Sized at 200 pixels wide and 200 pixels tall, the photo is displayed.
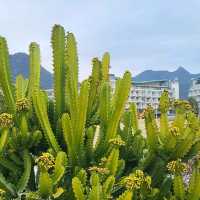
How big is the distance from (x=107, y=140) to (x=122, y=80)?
467 mm

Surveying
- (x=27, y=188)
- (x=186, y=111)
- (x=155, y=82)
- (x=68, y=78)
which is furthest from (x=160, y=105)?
(x=155, y=82)

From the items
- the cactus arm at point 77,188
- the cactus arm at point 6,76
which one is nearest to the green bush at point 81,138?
the cactus arm at point 6,76

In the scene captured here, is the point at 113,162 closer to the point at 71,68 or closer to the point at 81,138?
the point at 81,138

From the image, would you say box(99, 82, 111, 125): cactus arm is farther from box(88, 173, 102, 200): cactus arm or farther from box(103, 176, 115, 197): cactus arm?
box(88, 173, 102, 200): cactus arm

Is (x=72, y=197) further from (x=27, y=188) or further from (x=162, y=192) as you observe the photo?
(x=162, y=192)

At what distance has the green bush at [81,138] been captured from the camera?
11.4 ft

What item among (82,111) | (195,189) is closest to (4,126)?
(82,111)

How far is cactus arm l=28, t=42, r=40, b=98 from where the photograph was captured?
414cm

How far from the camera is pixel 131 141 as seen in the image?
13.1 ft

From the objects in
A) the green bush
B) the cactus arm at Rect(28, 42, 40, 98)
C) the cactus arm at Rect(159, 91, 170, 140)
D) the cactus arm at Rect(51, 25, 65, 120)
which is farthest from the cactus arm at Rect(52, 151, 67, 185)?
the cactus arm at Rect(28, 42, 40, 98)

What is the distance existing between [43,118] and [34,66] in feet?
2.16

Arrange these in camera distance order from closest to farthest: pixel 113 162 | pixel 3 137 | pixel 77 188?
pixel 77 188 → pixel 113 162 → pixel 3 137

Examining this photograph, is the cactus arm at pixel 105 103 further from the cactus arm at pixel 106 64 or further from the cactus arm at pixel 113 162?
the cactus arm at pixel 106 64

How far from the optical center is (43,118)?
145 inches
